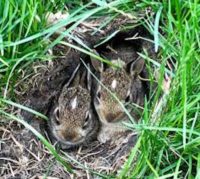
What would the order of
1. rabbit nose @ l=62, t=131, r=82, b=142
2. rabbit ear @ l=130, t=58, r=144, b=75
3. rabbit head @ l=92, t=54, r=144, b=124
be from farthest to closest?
rabbit ear @ l=130, t=58, r=144, b=75 → rabbit head @ l=92, t=54, r=144, b=124 → rabbit nose @ l=62, t=131, r=82, b=142

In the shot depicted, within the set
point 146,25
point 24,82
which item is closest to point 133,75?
point 146,25

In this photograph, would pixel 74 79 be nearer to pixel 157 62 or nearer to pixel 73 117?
pixel 73 117

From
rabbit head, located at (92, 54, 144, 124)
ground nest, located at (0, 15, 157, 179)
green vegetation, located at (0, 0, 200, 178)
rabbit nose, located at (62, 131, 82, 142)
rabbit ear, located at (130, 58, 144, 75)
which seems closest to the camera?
green vegetation, located at (0, 0, 200, 178)

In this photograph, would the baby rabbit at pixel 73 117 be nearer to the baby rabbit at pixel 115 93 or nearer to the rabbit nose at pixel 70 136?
the rabbit nose at pixel 70 136

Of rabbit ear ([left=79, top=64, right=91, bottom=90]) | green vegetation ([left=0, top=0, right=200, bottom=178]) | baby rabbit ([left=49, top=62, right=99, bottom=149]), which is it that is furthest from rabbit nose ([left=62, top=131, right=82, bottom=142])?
rabbit ear ([left=79, top=64, right=91, bottom=90])

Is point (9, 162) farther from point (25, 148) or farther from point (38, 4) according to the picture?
point (38, 4)

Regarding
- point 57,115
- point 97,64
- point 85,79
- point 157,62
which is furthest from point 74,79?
point 157,62

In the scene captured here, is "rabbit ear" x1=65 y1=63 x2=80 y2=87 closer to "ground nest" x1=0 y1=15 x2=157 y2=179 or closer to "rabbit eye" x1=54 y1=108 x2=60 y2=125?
"ground nest" x1=0 y1=15 x2=157 y2=179
